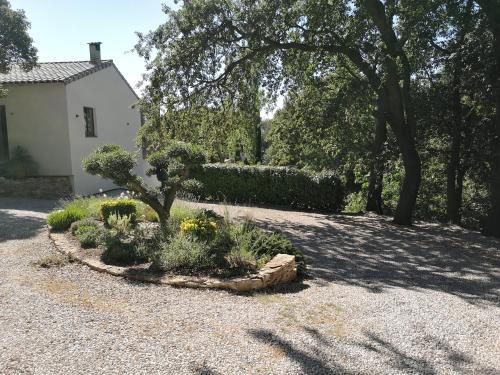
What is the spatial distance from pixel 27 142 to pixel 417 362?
15.2 meters

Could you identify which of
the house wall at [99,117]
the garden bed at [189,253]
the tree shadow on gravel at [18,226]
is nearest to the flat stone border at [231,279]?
the garden bed at [189,253]

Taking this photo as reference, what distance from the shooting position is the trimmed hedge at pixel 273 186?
14922mm

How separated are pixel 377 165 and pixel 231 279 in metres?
9.23

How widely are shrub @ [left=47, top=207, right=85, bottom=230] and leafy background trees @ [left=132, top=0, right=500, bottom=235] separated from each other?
4232mm

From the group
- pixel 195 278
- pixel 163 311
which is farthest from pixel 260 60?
pixel 163 311

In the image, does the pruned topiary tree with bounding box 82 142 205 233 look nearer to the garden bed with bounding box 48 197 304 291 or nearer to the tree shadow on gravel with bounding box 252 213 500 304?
the garden bed with bounding box 48 197 304 291

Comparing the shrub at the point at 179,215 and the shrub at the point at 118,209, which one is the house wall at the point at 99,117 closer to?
the shrub at the point at 118,209

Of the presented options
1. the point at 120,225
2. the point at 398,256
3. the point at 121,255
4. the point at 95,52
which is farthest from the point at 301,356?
the point at 95,52

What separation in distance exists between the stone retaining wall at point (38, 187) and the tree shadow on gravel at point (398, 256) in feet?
24.4

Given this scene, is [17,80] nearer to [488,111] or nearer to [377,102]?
[377,102]

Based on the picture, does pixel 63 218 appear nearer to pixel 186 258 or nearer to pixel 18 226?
pixel 18 226

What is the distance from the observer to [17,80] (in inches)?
606

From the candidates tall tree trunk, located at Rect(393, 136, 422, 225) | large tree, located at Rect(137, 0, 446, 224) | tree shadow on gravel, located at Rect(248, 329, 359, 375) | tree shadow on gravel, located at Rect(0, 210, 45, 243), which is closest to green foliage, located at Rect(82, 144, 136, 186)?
tree shadow on gravel, located at Rect(0, 210, 45, 243)

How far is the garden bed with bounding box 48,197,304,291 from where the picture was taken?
5730 mm
